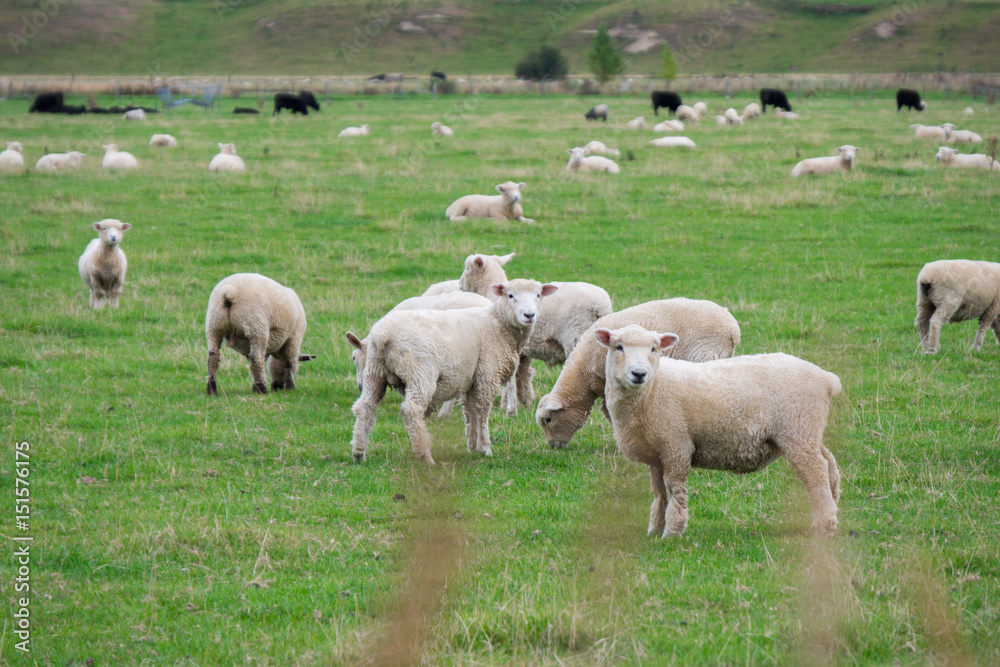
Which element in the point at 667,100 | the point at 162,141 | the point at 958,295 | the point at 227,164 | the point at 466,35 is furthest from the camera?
the point at 466,35

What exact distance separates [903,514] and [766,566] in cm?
138

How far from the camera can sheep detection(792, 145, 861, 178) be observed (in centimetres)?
2231

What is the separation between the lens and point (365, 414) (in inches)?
287

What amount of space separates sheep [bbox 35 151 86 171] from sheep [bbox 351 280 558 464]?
20454 mm

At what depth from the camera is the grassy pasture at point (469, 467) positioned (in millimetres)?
3996

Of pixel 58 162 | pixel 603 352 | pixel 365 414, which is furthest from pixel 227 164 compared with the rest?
pixel 603 352

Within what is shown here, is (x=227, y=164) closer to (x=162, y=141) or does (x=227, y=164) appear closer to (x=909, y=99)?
(x=162, y=141)

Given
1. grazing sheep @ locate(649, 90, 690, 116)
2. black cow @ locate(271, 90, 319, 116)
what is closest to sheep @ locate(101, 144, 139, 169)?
black cow @ locate(271, 90, 319, 116)

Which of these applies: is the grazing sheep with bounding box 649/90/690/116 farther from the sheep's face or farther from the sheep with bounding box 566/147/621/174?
the sheep's face

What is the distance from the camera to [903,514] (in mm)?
5891

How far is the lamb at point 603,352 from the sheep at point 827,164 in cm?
1572

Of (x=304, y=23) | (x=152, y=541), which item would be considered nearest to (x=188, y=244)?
(x=152, y=541)

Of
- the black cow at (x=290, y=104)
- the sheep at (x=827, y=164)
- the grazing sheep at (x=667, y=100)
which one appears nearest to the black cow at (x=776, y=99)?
the grazing sheep at (x=667, y=100)

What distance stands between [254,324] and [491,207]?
31.4 ft
